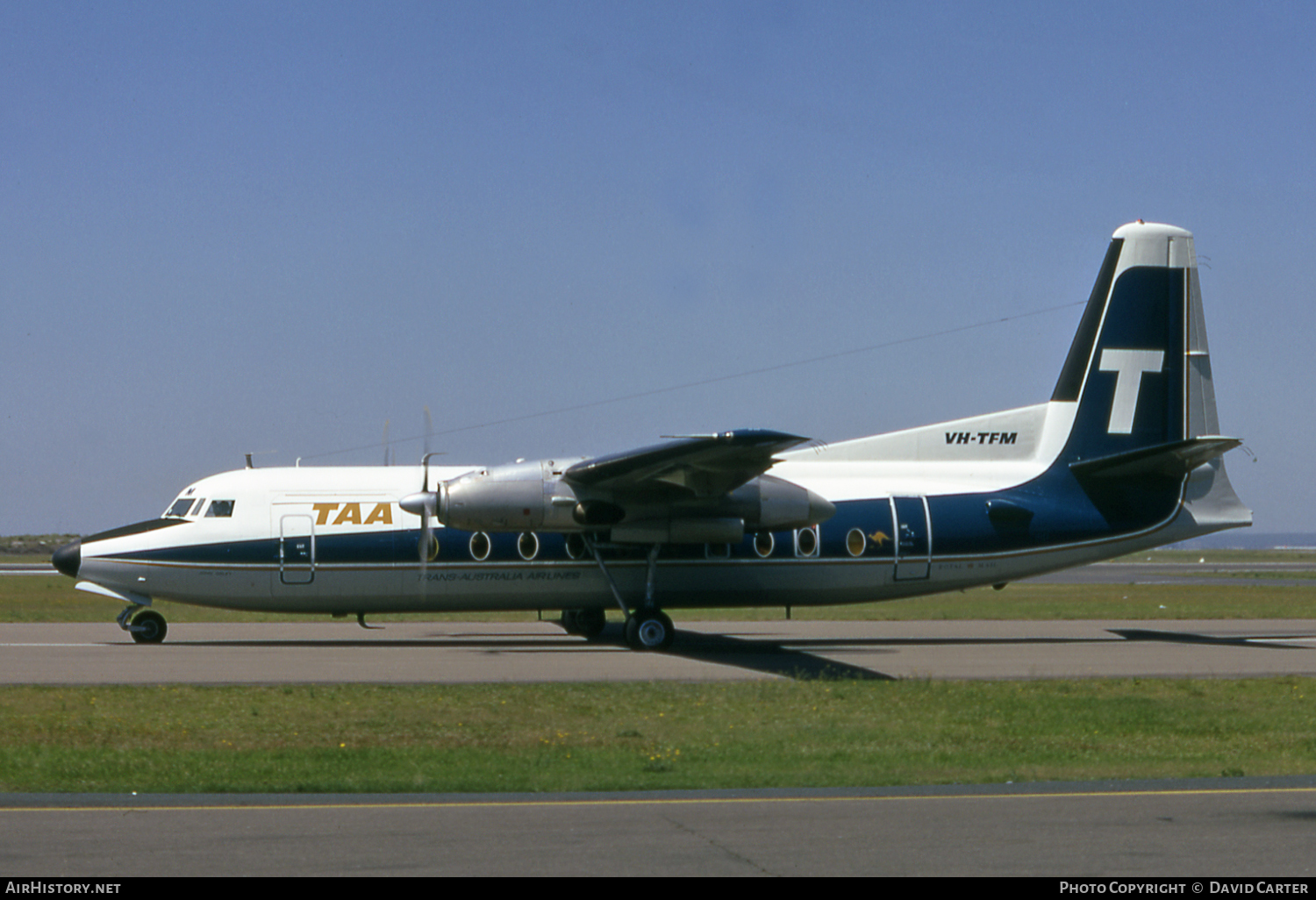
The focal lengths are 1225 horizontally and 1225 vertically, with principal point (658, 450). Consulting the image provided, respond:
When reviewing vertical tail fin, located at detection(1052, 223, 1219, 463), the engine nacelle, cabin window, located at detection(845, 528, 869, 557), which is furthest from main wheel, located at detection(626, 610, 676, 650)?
vertical tail fin, located at detection(1052, 223, 1219, 463)

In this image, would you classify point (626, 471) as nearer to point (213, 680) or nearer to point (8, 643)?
point (213, 680)

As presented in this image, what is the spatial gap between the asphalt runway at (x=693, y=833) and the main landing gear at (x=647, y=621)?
509 inches

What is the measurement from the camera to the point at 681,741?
12883 mm

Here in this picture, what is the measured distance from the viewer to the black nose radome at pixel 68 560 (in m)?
22.4

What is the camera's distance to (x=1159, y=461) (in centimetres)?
2405

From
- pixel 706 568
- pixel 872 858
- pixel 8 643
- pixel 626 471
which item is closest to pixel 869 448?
pixel 706 568

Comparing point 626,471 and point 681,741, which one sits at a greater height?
point 626,471

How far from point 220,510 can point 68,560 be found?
9.14ft

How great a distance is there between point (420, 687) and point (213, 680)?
3061 millimetres

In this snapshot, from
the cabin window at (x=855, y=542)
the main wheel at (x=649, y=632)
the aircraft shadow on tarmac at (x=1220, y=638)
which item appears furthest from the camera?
the cabin window at (x=855, y=542)

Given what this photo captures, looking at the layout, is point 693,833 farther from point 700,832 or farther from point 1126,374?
point 1126,374

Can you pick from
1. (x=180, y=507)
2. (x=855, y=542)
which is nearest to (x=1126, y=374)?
(x=855, y=542)

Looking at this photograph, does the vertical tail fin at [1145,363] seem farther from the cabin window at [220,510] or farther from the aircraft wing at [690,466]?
the cabin window at [220,510]

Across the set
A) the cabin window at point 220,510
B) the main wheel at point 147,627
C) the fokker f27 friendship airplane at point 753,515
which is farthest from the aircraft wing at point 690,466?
the main wheel at point 147,627
